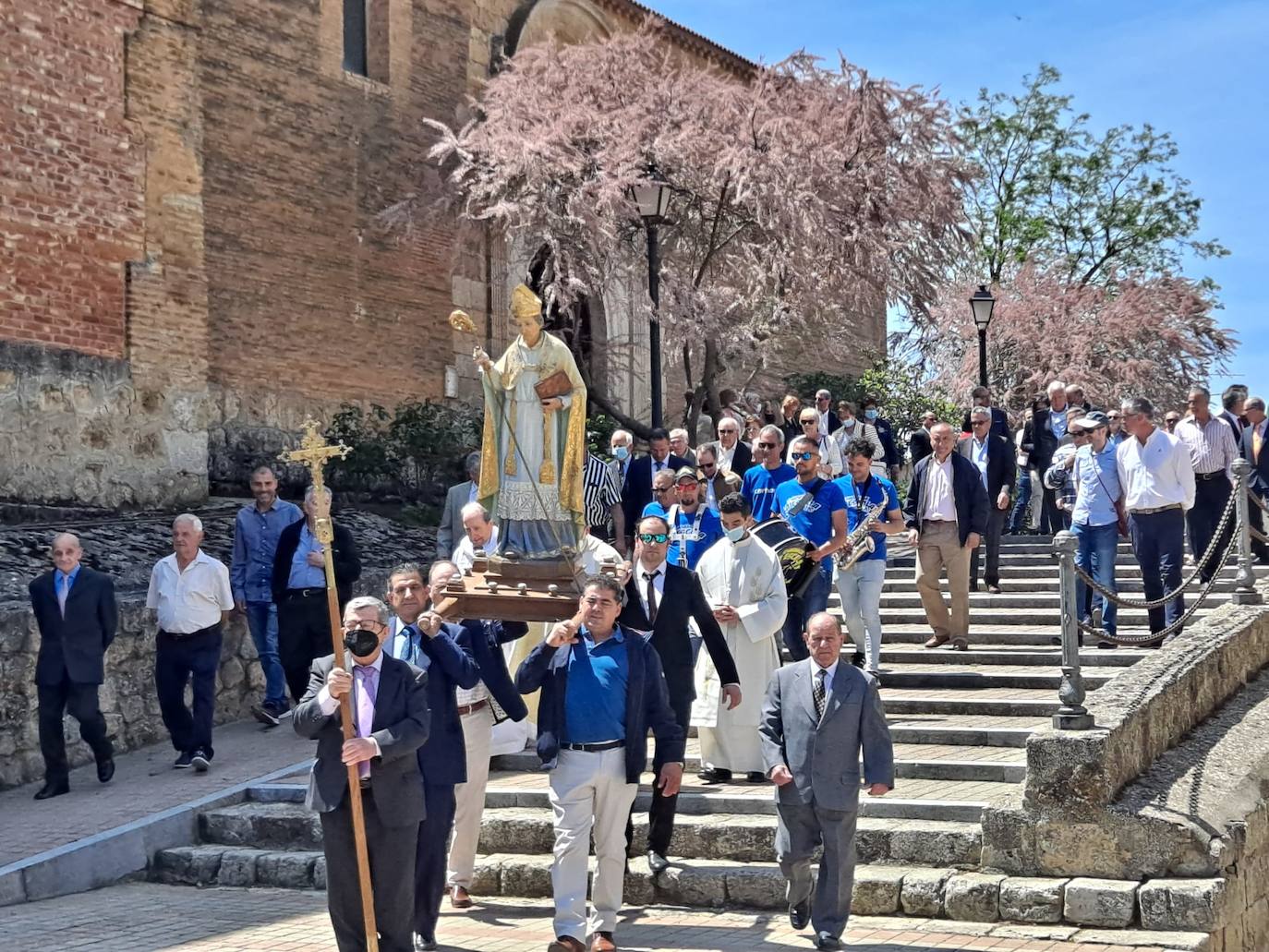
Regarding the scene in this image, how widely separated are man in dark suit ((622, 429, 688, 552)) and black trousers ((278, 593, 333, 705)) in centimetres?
309

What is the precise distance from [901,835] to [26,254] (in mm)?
10337

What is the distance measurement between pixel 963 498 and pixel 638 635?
5.39 metres

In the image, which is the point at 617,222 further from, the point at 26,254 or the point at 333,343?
the point at 26,254

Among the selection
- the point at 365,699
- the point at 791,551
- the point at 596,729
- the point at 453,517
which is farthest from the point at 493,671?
the point at 453,517

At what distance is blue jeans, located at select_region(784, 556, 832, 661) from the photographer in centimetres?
1112

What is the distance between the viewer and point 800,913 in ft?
25.5

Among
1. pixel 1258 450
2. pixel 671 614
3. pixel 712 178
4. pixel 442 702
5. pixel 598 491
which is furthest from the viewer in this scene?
pixel 712 178

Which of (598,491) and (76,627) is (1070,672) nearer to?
(598,491)

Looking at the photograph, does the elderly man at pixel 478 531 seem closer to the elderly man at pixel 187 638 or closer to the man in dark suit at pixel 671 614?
the man in dark suit at pixel 671 614

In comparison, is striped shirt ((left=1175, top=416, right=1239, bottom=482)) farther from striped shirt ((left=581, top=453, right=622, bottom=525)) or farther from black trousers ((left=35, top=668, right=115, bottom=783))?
black trousers ((left=35, top=668, right=115, bottom=783))

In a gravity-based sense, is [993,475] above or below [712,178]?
below

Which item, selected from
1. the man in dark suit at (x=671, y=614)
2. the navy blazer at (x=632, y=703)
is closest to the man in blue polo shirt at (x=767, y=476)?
the man in dark suit at (x=671, y=614)

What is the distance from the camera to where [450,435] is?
1852 centimetres

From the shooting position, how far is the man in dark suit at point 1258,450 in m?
15.0
